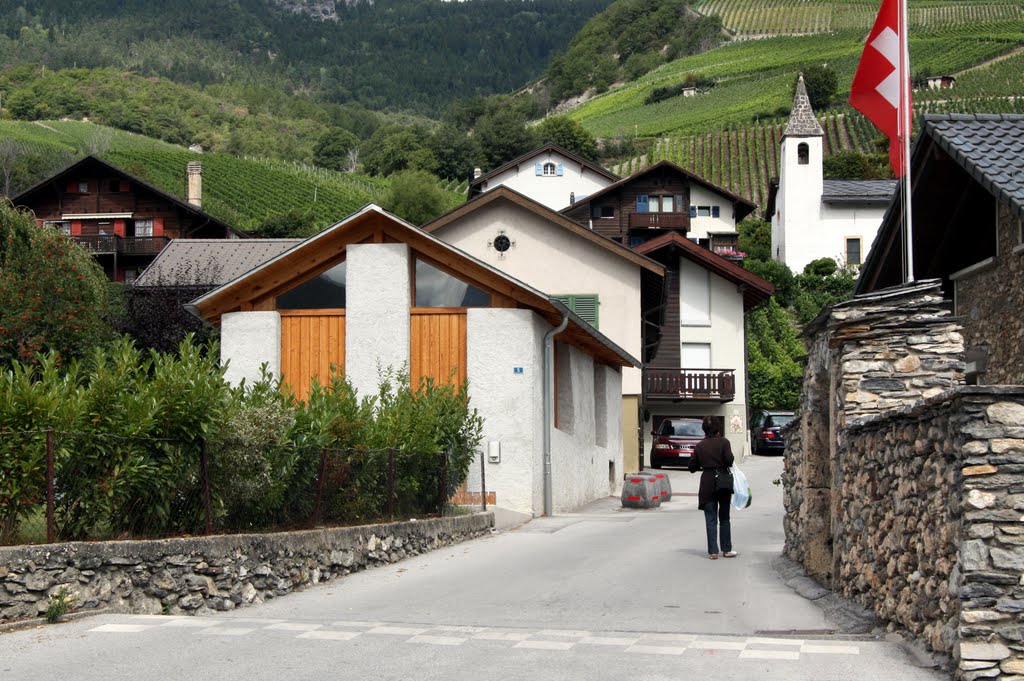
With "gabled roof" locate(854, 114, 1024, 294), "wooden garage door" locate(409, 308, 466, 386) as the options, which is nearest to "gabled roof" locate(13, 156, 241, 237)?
"wooden garage door" locate(409, 308, 466, 386)

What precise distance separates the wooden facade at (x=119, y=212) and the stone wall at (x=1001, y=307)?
Result: 52068mm

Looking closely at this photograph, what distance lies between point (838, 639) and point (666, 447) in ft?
100.0

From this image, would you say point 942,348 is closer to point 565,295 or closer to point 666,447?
point 565,295

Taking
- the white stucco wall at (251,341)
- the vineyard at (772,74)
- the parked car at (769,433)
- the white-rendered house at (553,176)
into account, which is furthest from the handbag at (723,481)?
the vineyard at (772,74)

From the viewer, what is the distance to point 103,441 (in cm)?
1140

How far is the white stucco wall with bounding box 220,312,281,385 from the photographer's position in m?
23.4

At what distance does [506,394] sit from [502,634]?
12.6m

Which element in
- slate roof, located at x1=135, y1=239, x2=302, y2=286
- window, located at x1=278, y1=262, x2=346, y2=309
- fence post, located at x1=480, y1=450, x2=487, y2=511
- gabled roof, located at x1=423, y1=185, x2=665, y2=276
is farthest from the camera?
slate roof, located at x1=135, y1=239, x2=302, y2=286

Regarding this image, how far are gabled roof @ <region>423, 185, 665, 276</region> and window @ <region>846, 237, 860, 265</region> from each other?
3947cm

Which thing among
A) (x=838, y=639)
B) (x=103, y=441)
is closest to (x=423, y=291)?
(x=103, y=441)

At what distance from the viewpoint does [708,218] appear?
7200 centimetres

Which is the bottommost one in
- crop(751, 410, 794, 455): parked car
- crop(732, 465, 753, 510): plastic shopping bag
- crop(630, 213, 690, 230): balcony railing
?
crop(732, 465, 753, 510): plastic shopping bag

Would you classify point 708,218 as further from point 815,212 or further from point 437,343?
point 437,343

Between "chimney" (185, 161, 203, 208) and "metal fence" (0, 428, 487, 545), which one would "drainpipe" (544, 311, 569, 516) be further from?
"chimney" (185, 161, 203, 208)
